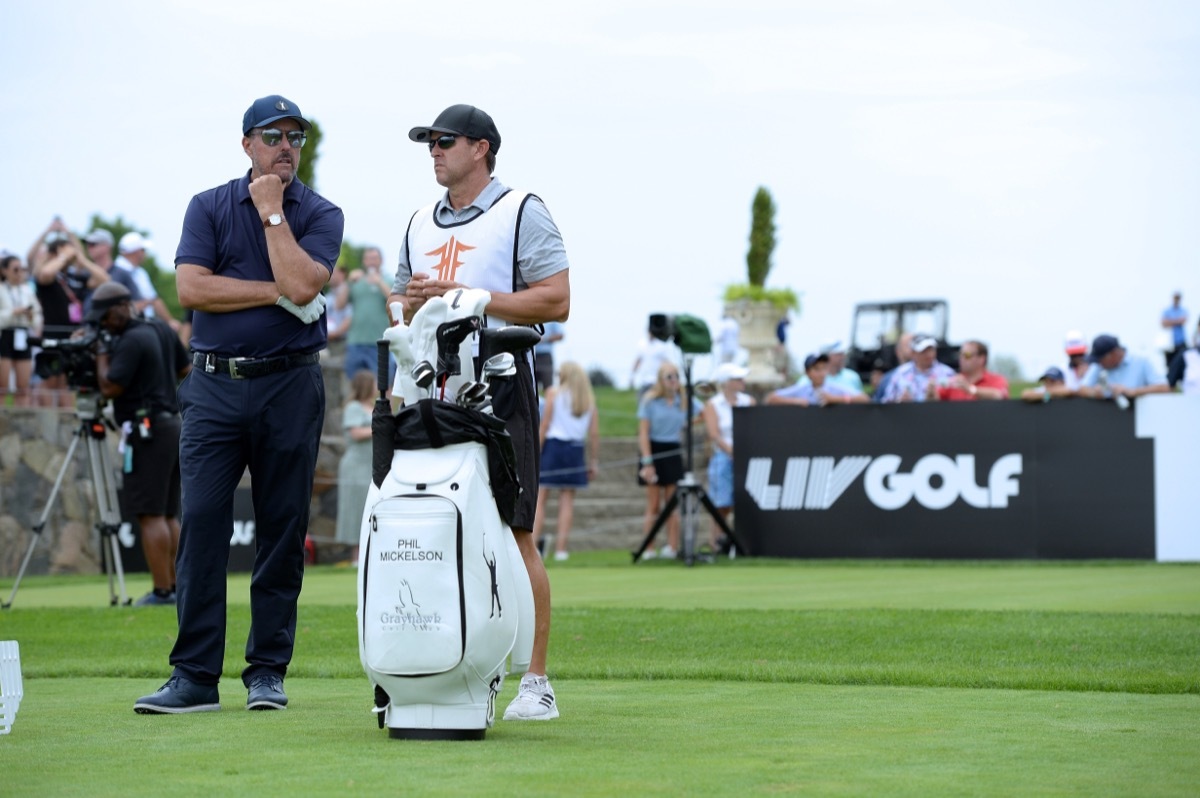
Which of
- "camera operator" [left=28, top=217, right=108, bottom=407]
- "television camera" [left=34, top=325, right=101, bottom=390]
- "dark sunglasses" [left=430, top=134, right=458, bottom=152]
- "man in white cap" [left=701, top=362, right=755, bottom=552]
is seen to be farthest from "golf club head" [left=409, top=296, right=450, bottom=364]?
"camera operator" [left=28, top=217, right=108, bottom=407]

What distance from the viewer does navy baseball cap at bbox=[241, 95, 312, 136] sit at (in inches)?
258

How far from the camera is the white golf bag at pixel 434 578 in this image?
17.5 feet

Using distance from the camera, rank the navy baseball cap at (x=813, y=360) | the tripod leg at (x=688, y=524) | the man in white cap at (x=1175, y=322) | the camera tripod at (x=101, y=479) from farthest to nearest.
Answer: the man in white cap at (x=1175, y=322) < the navy baseball cap at (x=813, y=360) < the tripod leg at (x=688, y=524) < the camera tripod at (x=101, y=479)

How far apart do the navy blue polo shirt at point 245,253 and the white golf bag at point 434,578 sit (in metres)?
1.24

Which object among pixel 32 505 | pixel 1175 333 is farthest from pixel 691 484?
pixel 1175 333

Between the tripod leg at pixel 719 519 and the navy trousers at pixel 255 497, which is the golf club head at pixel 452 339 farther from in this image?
the tripod leg at pixel 719 519

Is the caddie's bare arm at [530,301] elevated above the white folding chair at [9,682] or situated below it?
above

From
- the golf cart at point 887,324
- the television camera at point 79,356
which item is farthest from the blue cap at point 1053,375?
the golf cart at point 887,324

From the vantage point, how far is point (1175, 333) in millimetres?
29188

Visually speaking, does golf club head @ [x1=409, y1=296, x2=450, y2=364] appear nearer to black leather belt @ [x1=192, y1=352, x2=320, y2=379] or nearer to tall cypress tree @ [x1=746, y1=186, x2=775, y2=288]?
black leather belt @ [x1=192, y1=352, x2=320, y2=379]

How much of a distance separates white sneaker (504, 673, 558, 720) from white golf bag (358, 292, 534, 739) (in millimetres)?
509

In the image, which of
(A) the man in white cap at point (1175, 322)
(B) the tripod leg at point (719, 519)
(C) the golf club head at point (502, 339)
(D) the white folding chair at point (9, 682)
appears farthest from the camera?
(A) the man in white cap at point (1175, 322)

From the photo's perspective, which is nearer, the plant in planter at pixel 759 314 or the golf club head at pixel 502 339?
the golf club head at pixel 502 339

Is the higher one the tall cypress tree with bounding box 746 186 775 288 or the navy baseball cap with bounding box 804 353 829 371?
the tall cypress tree with bounding box 746 186 775 288
